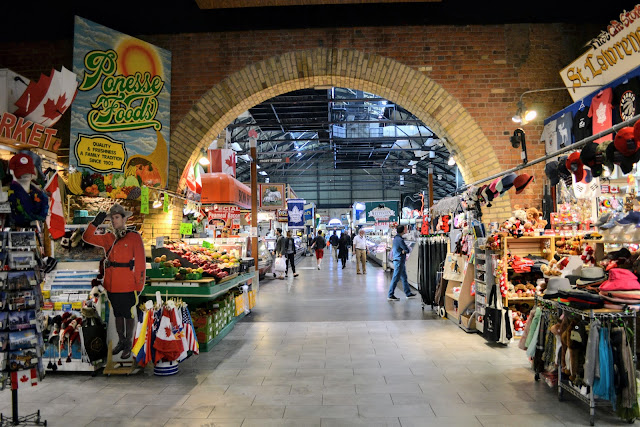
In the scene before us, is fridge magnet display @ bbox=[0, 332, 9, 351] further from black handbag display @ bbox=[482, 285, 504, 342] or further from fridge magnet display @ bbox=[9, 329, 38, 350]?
black handbag display @ bbox=[482, 285, 504, 342]

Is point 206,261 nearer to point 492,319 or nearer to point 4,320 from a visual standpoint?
point 4,320

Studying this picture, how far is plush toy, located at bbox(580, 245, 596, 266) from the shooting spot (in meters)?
5.10

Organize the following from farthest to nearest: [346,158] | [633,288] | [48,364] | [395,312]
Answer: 1. [346,158]
2. [395,312]
3. [48,364]
4. [633,288]

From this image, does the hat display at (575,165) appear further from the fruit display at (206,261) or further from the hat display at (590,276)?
the fruit display at (206,261)

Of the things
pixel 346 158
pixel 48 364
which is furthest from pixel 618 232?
pixel 346 158

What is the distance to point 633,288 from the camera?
346cm

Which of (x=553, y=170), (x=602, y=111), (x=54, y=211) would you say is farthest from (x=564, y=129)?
(x=54, y=211)

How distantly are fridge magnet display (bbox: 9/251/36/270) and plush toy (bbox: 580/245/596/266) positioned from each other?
18.8ft

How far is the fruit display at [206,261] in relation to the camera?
560 centimetres

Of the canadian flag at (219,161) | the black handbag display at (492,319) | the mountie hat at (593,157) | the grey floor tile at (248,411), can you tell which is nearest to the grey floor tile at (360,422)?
the grey floor tile at (248,411)

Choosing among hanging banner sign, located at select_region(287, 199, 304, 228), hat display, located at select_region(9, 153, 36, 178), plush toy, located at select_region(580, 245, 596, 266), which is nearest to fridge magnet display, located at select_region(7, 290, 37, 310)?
hat display, located at select_region(9, 153, 36, 178)

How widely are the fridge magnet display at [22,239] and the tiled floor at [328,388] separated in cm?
140

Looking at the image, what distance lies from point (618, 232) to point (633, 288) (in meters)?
0.92

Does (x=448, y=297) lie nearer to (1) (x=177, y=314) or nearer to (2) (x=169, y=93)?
(1) (x=177, y=314)
